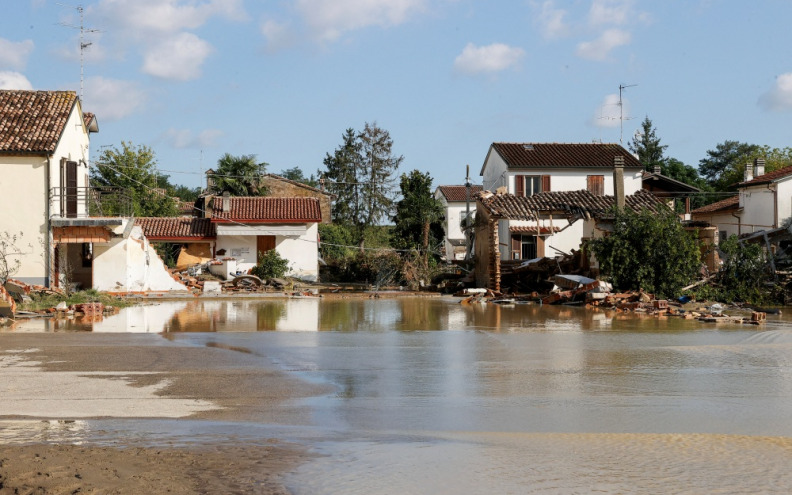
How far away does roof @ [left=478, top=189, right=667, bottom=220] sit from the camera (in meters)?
35.0

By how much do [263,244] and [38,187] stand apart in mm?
17647

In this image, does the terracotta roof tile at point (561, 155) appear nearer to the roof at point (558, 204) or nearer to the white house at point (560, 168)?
the white house at point (560, 168)

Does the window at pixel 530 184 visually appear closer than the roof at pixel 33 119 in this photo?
No

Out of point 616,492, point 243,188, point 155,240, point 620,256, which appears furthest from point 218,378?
point 243,188

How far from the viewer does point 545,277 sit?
3391 cm

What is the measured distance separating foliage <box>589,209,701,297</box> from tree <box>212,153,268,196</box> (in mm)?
29845

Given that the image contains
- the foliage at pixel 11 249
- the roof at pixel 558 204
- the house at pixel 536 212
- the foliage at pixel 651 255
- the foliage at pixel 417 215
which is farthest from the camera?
the foliage at pixel 417 215

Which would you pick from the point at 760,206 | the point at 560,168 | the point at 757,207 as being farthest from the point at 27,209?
the point at 757,207

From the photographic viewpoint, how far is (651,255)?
28.3 meters

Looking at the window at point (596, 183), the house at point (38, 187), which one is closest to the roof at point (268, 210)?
the house at point (38, 187)

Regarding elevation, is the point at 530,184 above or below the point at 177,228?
above

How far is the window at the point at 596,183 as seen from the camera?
175 feet

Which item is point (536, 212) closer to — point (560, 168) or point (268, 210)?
point (268, 210)

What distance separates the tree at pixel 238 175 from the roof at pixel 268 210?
5329 mm
